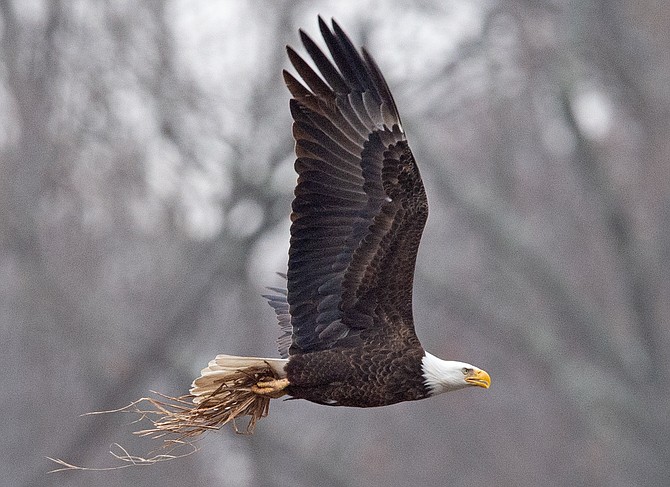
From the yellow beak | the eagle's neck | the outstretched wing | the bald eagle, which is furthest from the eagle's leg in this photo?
the yellow beak

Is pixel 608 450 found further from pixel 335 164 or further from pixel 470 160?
pixel 335 164

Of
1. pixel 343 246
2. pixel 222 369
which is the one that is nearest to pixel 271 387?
pixel 222 369

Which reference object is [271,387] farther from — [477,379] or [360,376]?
[477,379]

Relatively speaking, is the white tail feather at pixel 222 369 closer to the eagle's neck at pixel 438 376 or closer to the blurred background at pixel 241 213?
the eagle's neck at pixel 438 376

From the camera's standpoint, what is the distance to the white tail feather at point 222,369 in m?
6.20

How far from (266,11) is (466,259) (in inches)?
279

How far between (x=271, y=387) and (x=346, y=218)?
677 mm

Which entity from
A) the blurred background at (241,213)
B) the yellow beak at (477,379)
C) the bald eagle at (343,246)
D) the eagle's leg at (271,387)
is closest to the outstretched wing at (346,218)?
the bald eagle at (343,246)

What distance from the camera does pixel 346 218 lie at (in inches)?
246

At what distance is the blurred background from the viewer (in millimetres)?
15352

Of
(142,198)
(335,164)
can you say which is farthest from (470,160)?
(335,164)

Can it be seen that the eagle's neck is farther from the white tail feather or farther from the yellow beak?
Answer: the white tail feather

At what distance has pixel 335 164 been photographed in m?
6.26

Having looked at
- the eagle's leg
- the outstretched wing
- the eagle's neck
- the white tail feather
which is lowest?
the eagle's neck
